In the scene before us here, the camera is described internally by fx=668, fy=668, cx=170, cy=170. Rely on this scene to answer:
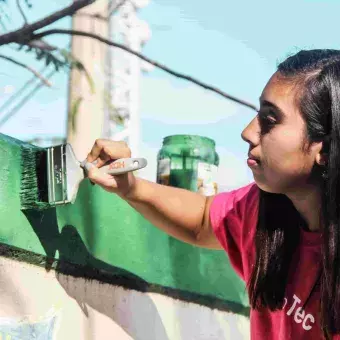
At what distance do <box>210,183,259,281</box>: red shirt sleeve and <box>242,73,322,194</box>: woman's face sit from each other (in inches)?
7.9

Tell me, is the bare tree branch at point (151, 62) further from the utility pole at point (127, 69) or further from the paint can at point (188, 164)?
the paint can at point (188, 164)

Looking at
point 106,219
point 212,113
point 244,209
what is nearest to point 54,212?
point 106,219

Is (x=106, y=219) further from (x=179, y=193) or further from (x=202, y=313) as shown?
(x=202, y=313)

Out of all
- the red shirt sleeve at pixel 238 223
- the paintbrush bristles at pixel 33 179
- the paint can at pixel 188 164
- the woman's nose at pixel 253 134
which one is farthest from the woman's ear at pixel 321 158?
the paint can at pixel 188 164

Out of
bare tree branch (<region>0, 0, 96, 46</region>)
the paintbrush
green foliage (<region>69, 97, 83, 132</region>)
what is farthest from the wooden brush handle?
bare tree branch (<region>0, 0, 96, 46</region>)

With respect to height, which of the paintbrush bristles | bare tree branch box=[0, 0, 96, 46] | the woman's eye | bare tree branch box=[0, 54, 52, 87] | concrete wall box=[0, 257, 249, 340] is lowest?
concrete wall box=[0, 257, 249, 340]

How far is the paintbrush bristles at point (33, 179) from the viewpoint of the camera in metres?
1.34

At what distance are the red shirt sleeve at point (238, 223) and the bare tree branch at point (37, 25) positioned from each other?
54cm

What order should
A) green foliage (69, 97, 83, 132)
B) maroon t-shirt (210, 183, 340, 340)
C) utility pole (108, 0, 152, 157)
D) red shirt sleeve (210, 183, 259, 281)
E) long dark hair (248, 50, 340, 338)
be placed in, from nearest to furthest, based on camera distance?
long dark hair (248, 50, 340, 338)
maroon t-shirt (210, 183, 340, 340)
red shirt sleeve (210, 183, 259, 281)
green foliage (69, 97, 83, 132)
utility pole (108, 0, 152, 157)

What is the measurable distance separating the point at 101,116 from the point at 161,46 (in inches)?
11.5

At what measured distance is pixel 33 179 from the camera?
1.36m

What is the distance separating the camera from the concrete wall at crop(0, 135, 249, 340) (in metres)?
1.33

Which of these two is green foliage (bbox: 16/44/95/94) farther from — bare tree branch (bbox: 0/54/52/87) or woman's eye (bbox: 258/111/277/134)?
woman's eye (bbox: 258/111/277/134)

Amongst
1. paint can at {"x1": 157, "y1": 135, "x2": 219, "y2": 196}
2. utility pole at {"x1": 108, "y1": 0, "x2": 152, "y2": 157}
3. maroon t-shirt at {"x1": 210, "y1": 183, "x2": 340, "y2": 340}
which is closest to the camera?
maroon t-shirt at {"x1": 210, "y1": 183, "x2": 340, "y2": 340}
